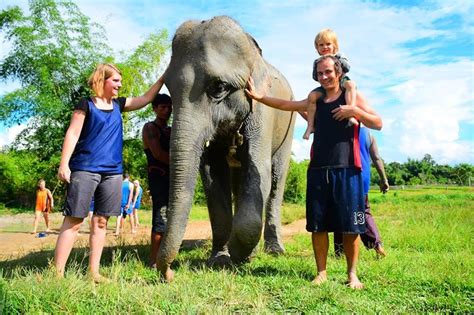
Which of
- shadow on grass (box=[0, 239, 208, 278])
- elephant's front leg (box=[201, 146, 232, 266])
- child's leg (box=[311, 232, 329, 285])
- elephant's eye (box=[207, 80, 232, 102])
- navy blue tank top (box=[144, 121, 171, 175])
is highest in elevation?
elephant's eye (box=[207, 80, 232, 102])

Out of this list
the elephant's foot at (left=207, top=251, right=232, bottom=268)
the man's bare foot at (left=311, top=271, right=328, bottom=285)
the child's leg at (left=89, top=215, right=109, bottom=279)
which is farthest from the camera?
the elephant's foot at (left=207, top=251, right=232, bottom=268)

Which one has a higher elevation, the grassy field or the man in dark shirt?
the man in dark shirt

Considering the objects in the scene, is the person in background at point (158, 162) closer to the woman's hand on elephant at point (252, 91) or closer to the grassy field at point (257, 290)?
the grassy field at point (257, 290)

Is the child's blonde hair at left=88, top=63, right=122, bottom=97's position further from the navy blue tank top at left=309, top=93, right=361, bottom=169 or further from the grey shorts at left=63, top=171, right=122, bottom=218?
the navy blue tank top at left=309, top=93, right=361, bottom=169

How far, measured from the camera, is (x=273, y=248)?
664 centimetres

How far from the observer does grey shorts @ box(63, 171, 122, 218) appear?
4387 millimetres

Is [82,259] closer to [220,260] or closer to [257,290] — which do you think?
[220,260]

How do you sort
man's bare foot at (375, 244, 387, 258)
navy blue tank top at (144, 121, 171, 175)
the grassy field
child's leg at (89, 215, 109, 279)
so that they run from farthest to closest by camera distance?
man's bare foot at (375, 244, 387, 258)
navy blue tank top at (144, 121, 171, 175)
child's leg at (89, 215, 109, 279)
the grassy field

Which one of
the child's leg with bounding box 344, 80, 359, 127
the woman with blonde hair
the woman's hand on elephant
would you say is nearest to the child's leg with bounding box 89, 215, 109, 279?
the woman with blonde hair

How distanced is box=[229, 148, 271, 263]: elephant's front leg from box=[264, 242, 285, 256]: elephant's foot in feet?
4.83

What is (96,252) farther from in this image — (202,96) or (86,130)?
A: (202,96)

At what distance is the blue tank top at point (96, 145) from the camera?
4500mm

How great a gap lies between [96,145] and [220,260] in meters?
1.96

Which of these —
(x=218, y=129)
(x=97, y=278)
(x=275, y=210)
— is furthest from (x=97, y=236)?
(x=275, y=210)
